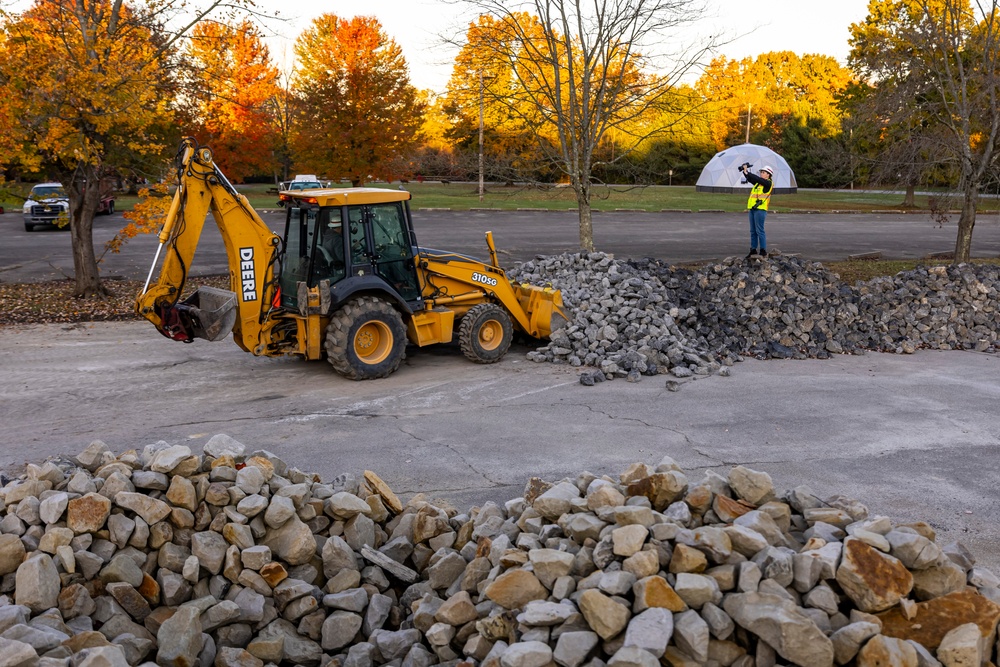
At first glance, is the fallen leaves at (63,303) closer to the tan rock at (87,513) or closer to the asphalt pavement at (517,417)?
the asphalt pavement at (517,417)

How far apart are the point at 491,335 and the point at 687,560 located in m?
7.53

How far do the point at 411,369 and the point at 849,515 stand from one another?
7029mm

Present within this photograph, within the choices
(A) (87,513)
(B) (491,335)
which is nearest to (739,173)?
(B) (491,335)

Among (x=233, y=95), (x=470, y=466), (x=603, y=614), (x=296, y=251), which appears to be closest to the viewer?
(x=603, y=614)

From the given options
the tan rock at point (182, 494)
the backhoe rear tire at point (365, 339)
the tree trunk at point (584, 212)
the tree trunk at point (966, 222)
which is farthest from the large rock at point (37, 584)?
the tree trunk at point (966, 222)

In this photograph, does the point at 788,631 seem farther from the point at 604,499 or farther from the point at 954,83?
the point at 954,83

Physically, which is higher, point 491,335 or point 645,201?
point 645,201

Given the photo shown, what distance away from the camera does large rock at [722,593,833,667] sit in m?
4.47

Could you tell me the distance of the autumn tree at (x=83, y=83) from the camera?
1403 cm

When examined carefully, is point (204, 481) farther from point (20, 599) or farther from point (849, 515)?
point (849, 515)

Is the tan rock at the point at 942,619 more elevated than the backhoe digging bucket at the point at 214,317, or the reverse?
the backhoe digging bucket at the point at 214,317

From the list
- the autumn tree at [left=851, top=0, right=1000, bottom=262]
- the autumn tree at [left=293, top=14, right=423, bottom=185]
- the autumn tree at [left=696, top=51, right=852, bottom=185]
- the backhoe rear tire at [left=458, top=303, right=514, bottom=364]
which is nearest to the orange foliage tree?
the autumn tree at [left=696, top=51, right=852, bottom=185]

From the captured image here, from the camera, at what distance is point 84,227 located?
54.3ft

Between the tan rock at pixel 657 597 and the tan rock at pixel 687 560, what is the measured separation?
0.68 feet
